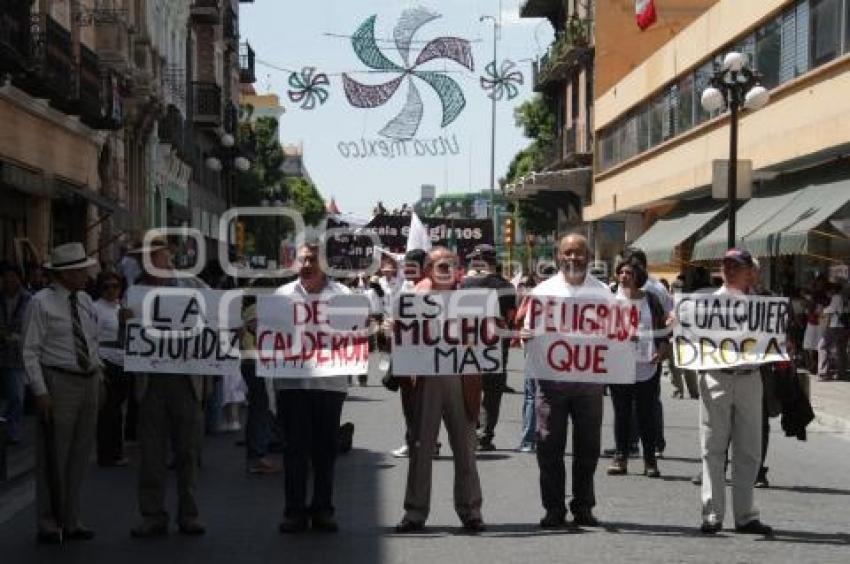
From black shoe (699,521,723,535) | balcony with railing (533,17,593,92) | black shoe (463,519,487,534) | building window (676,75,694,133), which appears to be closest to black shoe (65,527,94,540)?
black shoe (463,519,487,534)

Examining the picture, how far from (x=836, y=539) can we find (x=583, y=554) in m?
1.72

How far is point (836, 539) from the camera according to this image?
9.11m

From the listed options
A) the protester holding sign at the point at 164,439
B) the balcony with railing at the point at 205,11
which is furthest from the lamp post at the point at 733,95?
the balcony with railing at the point at 205,11

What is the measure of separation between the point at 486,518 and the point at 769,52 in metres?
21.2

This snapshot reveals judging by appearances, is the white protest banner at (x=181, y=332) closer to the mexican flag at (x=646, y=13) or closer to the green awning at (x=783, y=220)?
the green awning at (x=783, y=220)

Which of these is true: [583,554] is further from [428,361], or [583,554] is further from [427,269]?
[427,269]

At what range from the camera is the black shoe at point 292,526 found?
919 cm

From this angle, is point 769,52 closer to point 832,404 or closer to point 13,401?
point 832,404

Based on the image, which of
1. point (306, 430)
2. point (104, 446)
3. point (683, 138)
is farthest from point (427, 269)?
point (683, 138)

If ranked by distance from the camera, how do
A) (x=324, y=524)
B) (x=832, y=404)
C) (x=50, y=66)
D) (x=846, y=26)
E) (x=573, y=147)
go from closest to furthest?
(x=324, y=524)
(x=832, y=404)
(x=846, y=26)
(x=50, y=66)
(x=573, y=147)

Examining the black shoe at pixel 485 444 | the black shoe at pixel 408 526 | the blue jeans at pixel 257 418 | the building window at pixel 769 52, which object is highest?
the building window at pixel 769 52

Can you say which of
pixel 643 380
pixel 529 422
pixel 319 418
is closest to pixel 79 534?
pixel 319 418

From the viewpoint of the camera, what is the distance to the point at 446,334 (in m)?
9.77

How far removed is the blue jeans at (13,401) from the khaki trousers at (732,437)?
7392 millimetres
